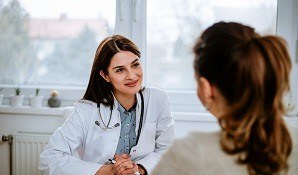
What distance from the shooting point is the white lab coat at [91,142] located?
5.58 feet

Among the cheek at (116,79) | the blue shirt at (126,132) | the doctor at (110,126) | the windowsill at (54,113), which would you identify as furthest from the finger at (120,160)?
the windowsill at (54,113)

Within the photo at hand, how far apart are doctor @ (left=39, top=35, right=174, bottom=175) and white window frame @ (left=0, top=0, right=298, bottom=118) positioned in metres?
0.56

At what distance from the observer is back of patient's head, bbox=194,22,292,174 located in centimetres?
75

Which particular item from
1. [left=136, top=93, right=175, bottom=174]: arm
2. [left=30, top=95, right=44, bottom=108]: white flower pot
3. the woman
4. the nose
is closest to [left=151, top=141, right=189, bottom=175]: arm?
the woman

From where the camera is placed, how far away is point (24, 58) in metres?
2.58

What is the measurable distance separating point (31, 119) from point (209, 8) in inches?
54.0

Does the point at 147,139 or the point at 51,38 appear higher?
the point at 51,38

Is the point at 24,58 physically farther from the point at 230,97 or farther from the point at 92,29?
the point at 230,97

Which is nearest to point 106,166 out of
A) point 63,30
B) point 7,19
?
point 63,30

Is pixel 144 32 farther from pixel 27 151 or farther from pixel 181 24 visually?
pixel 27 151

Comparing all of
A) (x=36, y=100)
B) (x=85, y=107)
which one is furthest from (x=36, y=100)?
(x=85, y=107)

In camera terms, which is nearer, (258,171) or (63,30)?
(258,171)

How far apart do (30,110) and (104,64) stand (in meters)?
0.90

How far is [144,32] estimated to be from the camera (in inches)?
95.0
